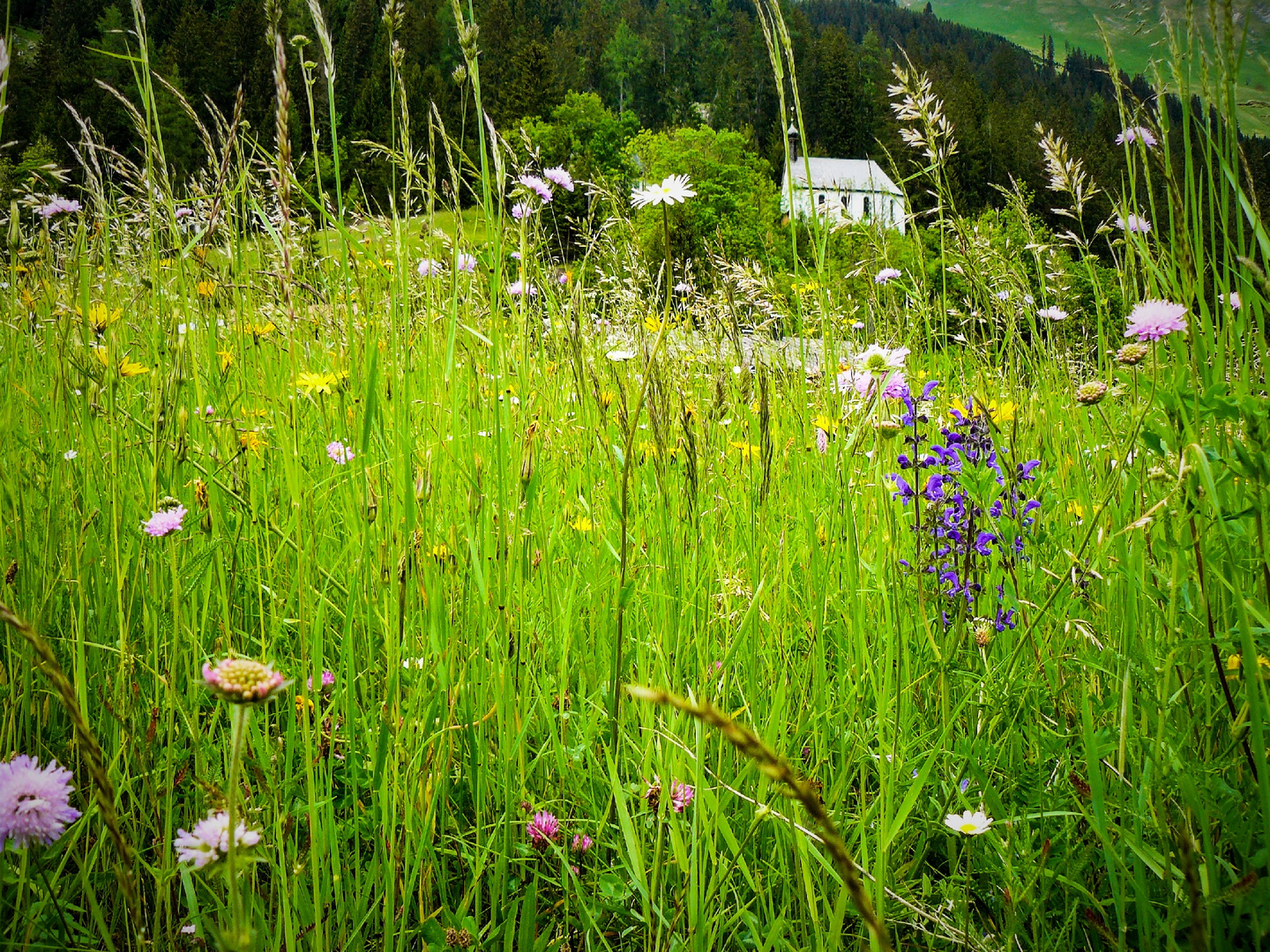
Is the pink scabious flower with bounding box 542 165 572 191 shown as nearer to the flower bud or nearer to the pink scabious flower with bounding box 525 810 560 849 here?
the flower bud

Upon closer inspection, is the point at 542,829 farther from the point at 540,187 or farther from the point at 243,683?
the point at 540,187

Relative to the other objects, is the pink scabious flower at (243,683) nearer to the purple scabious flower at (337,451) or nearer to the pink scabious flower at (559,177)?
the purple scabious flower at (337,451)

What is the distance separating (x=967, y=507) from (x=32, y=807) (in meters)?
1.20

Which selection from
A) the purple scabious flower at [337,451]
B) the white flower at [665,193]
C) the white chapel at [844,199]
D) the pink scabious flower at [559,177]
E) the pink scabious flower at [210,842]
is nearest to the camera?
the pink scabious flower at [210,842]

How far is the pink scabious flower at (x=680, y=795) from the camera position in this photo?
0.88 meters

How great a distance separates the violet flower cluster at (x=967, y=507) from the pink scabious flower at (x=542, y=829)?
2.16ft

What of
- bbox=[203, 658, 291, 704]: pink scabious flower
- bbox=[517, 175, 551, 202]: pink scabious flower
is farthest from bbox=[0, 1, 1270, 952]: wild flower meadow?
bbox=[517, 175, 551, 202]: pink scabious flower

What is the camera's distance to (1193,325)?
3.00 feet

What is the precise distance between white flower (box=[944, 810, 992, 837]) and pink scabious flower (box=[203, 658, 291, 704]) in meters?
0.72

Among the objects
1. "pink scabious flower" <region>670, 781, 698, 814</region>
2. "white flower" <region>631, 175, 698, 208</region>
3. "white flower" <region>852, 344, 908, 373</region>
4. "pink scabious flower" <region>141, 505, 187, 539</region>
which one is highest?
"white flower" <region>631, 175, 698, 208</region>

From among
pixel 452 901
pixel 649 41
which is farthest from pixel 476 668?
pixel 649 41

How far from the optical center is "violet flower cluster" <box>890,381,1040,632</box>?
3.98 ft

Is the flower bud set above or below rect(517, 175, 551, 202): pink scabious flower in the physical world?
below

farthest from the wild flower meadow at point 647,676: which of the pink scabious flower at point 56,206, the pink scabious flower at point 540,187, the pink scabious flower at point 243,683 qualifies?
the pink scabious flower at point 56,206
